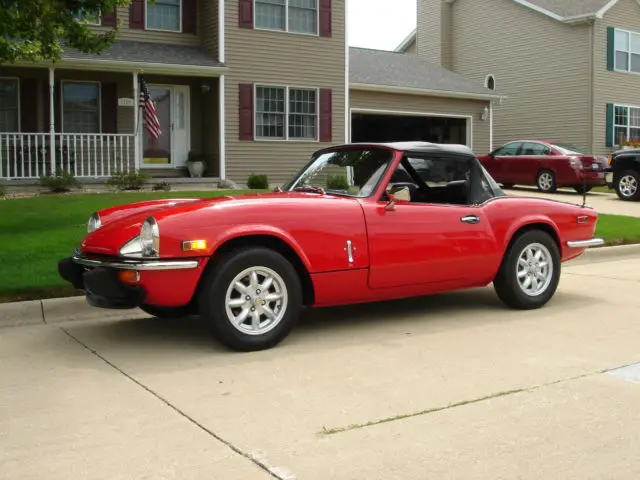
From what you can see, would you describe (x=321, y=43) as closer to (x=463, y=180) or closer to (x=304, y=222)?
(x=463, y=180)

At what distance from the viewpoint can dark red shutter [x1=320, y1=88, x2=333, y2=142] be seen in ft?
67.7

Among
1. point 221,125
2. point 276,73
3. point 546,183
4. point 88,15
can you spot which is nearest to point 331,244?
point 88,15

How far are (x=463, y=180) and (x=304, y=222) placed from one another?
196 cm

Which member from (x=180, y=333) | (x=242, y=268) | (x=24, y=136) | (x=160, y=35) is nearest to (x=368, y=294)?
(x=242, y=268)

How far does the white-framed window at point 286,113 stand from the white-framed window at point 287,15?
5.31 feet

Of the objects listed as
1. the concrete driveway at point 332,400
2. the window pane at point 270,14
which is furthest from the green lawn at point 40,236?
the window pane at point 270,14

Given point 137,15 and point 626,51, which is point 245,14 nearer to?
point 137,15

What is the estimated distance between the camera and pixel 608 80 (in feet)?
88.3

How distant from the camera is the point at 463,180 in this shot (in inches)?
264

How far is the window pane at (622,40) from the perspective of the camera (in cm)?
2736

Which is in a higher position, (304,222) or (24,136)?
(24,136)

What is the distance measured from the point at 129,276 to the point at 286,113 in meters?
15.6

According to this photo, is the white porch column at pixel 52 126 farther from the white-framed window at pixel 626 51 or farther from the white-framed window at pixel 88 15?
the white-framed window at pixel 626 51

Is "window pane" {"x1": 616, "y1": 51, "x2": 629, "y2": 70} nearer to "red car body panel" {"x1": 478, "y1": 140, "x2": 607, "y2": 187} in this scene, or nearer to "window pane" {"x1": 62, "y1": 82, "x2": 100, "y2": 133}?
"red car body panel" {"x1": 478, "y1": 140, "x2": 607, "y2": 187}
